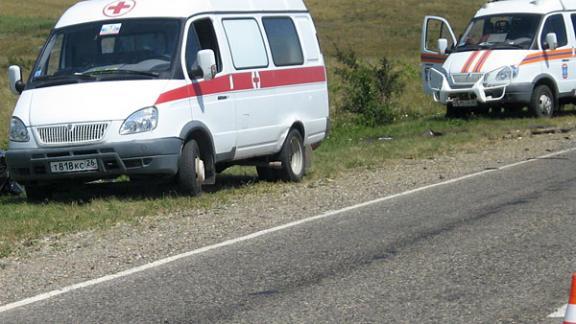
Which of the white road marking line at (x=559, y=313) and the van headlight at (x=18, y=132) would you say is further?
the van headlight at (x=18, y=132)

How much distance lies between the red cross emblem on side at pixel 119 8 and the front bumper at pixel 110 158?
70.2 inches

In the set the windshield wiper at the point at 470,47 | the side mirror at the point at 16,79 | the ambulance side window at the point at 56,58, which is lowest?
the windshield wiper at the point at 470,47

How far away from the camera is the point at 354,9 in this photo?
93.6 metres

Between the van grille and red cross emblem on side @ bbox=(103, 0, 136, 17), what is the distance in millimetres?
1662

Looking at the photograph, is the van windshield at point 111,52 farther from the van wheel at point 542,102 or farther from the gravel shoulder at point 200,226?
the van wheel at point 542,102

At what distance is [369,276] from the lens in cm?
826

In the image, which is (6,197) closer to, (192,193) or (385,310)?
(192,193)

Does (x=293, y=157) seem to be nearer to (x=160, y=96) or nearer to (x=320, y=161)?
(x=320, y=161)

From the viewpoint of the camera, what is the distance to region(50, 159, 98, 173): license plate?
1219 cm

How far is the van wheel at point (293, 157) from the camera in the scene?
1445cm

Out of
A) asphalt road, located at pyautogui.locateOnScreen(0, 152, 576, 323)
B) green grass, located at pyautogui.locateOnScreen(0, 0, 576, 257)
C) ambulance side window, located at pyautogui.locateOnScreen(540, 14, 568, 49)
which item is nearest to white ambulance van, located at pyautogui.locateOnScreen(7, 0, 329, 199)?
green grass, located at pyautogui.locateOnScreen(0, 0, 576, 257)

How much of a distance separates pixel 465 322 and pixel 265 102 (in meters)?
7.48

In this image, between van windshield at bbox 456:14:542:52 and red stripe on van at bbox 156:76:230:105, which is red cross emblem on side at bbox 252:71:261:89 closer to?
red stripe on van at bbox 156:76:230:105

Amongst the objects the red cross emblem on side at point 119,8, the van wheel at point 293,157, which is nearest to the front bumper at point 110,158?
the red cross emblem on side at point 119,8
